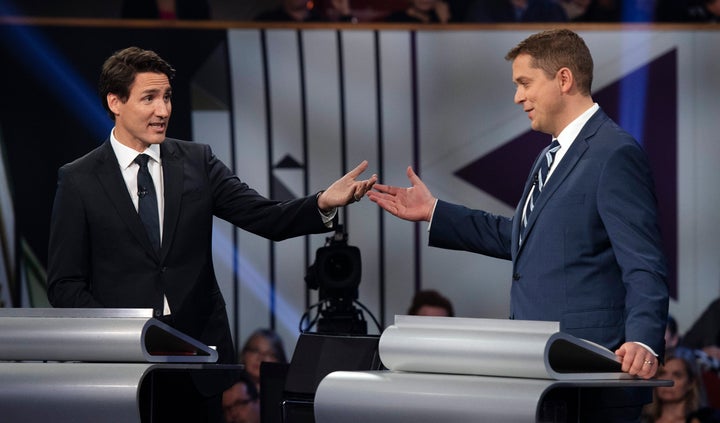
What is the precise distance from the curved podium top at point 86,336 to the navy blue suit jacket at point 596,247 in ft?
2.70

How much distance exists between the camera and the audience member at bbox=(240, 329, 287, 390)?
5.86m

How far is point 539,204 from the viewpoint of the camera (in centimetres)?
274

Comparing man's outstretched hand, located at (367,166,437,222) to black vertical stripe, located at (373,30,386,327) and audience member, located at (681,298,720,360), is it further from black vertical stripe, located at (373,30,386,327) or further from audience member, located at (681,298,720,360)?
audience member, located at (681,298,720,360)

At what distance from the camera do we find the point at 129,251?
299cm

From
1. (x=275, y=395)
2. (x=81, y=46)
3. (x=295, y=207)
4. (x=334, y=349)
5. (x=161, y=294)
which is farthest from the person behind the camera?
(x=81, y=46)

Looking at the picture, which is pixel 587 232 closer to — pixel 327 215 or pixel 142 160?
pixel 327 215

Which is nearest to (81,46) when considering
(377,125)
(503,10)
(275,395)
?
(377,125)

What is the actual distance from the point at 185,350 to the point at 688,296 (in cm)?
406

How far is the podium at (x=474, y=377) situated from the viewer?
2.18 meters

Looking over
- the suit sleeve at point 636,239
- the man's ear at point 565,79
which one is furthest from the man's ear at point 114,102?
the suit sleeve at point 636,239

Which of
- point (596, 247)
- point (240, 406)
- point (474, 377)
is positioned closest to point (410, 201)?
point (596, 247)

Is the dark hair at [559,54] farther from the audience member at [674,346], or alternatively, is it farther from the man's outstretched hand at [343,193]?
the audience member at [674,346]

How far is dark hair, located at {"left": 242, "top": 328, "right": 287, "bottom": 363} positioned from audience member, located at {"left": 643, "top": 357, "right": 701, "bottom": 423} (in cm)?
183

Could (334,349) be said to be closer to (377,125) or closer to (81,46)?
(377,125)
